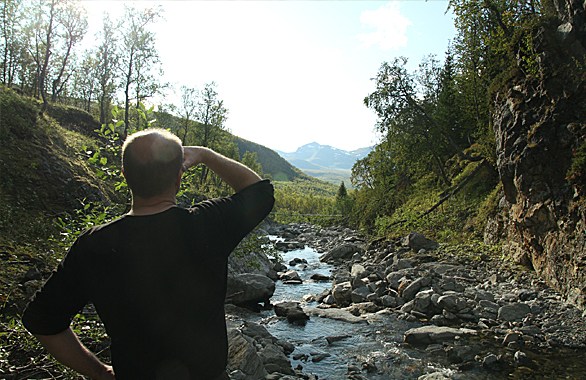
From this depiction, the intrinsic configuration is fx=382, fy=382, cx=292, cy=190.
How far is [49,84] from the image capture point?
45.2m

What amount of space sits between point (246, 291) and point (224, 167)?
12.7 m

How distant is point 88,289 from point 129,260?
304mm

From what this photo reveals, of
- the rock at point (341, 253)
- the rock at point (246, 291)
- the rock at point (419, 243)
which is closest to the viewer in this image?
the rock at point (246, 291)

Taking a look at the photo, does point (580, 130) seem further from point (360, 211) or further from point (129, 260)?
point (360, 211)

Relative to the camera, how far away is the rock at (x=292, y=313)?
12875 millimetres

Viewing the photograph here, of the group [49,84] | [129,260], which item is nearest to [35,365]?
[129,260]

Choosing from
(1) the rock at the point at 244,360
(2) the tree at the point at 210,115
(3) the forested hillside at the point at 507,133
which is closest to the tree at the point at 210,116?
(2) the tree at the point at 210,115

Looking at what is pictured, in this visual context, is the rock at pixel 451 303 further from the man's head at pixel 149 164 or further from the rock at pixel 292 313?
the man's head at pixel 149 164

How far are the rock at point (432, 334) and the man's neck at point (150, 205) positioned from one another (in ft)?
33.2

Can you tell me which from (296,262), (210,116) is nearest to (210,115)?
(210,116)

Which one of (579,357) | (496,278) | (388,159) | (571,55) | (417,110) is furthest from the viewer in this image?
(388,159)

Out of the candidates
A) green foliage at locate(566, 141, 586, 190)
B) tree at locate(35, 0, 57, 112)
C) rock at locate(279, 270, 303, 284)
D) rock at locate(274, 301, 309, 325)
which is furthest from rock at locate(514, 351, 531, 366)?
tree at locate(35, 0, 57, 112)

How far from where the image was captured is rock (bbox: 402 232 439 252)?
852 inches

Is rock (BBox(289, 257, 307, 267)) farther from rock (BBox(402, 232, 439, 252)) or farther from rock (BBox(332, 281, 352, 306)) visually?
rock (BBox(332, 281, 352, 306))
